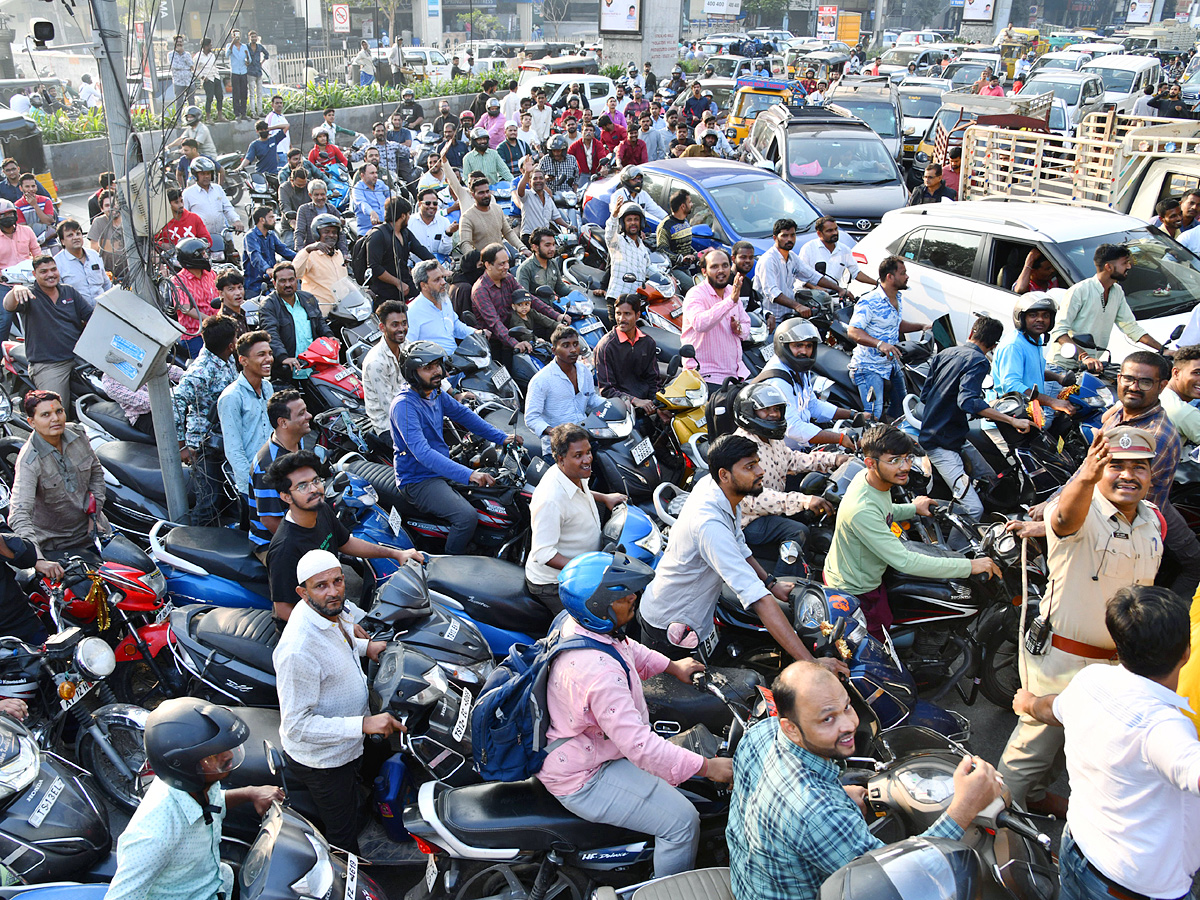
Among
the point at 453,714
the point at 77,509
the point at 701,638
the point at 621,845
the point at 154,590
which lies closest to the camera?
the point at 621,845

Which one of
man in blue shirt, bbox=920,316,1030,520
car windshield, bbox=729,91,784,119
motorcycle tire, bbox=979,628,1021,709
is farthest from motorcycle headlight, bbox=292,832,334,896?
car windshield, bbox=729,91,784,119

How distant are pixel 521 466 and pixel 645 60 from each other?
27.9 meters

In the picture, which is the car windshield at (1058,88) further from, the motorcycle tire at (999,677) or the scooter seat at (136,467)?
the scooter seat at (136,467)

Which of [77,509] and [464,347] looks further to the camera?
[464,347]

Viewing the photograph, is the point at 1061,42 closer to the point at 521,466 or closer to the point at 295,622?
the point at 521,466

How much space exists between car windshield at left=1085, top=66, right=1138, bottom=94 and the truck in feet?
44.1

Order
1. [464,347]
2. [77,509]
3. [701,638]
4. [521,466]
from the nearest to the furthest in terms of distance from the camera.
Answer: [701,638] < [77,509] < [521,466] < [464,347]

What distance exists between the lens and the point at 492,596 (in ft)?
15.5

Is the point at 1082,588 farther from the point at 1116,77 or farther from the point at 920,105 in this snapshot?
the point at 1116,77

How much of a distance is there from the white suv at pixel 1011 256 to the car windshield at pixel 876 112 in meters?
9.44

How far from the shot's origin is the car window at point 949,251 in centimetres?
849

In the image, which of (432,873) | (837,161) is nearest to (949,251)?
(837,161)

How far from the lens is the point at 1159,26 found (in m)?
44.0

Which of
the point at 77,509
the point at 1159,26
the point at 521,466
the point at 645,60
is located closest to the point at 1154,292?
the point at 521,466
